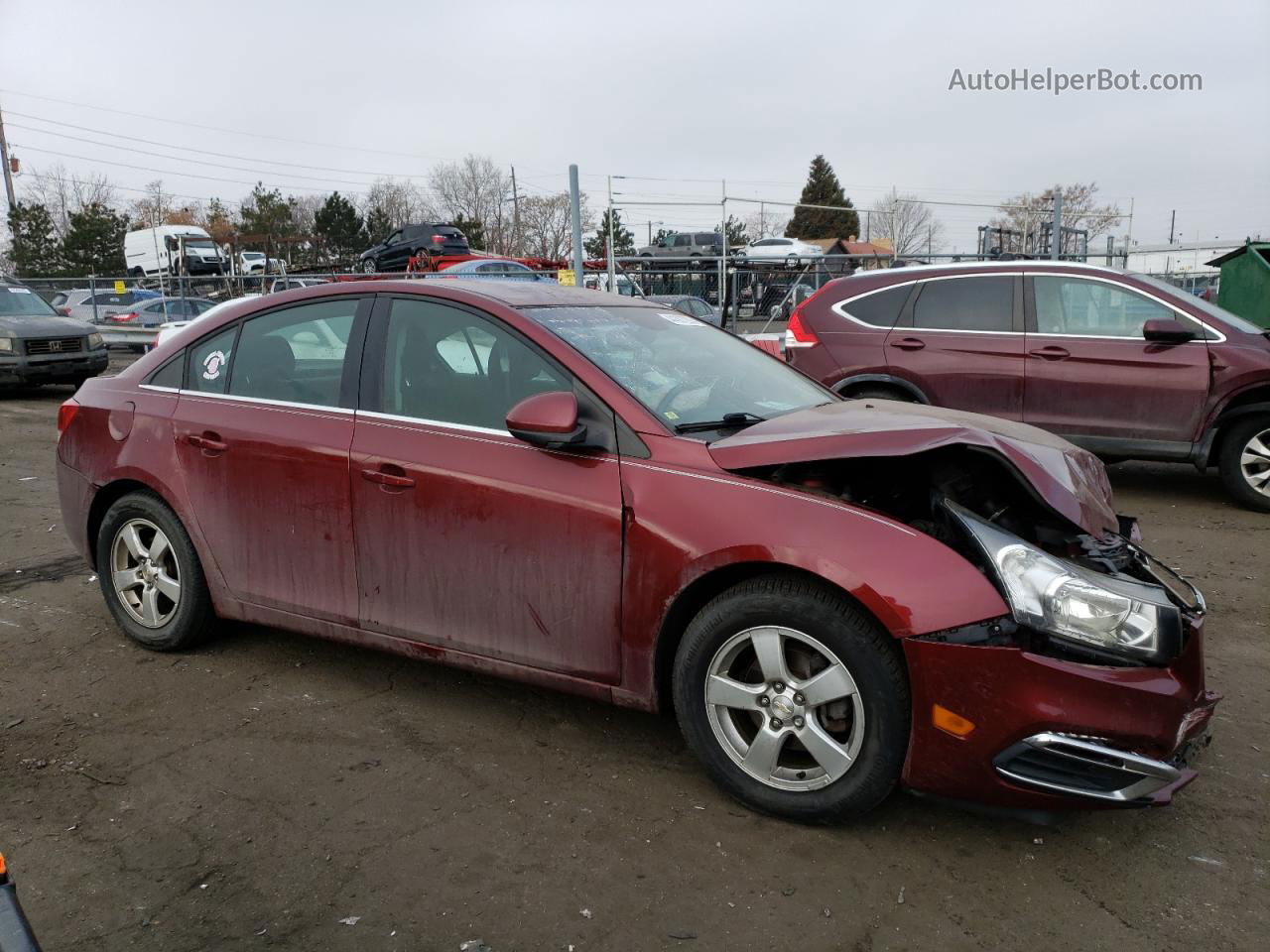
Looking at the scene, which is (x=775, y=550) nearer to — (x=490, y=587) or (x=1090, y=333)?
(x=490, y=587)

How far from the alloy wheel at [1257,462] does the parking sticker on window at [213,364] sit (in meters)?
6.71

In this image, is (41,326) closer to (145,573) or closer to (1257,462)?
(145,573)

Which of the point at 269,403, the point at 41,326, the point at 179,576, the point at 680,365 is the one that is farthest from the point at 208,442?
the point at 41,326

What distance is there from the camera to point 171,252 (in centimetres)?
3142

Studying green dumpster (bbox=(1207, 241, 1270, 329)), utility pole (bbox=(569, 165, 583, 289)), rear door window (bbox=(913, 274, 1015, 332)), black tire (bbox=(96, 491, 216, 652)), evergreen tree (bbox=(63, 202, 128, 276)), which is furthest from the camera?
evergreen tree (bbox=(63, 202, 128, 276))

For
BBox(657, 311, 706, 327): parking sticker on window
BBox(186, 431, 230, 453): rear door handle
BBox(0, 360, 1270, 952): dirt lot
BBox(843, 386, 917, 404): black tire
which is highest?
BBox(657, 311, 706, 327): parking sticker on window

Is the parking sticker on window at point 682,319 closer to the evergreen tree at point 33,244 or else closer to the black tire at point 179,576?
the black tire at point 179,576

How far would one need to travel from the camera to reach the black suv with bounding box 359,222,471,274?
1000 inches

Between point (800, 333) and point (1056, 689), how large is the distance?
19.1 feet

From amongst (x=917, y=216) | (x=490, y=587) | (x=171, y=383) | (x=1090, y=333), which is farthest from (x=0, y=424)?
(x=917, y=216)

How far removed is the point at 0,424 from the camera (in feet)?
39.3

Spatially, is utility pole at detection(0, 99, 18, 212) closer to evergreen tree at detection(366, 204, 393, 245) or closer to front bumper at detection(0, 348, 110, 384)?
evergreen tree at detection(366, 204, 393, 245)

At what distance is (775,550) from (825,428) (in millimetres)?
525

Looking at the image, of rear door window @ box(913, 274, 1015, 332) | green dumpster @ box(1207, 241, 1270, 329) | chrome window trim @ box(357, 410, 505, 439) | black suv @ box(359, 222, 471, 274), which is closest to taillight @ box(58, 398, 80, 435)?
chrome window trim @ box(357, 410, 505, 439)
